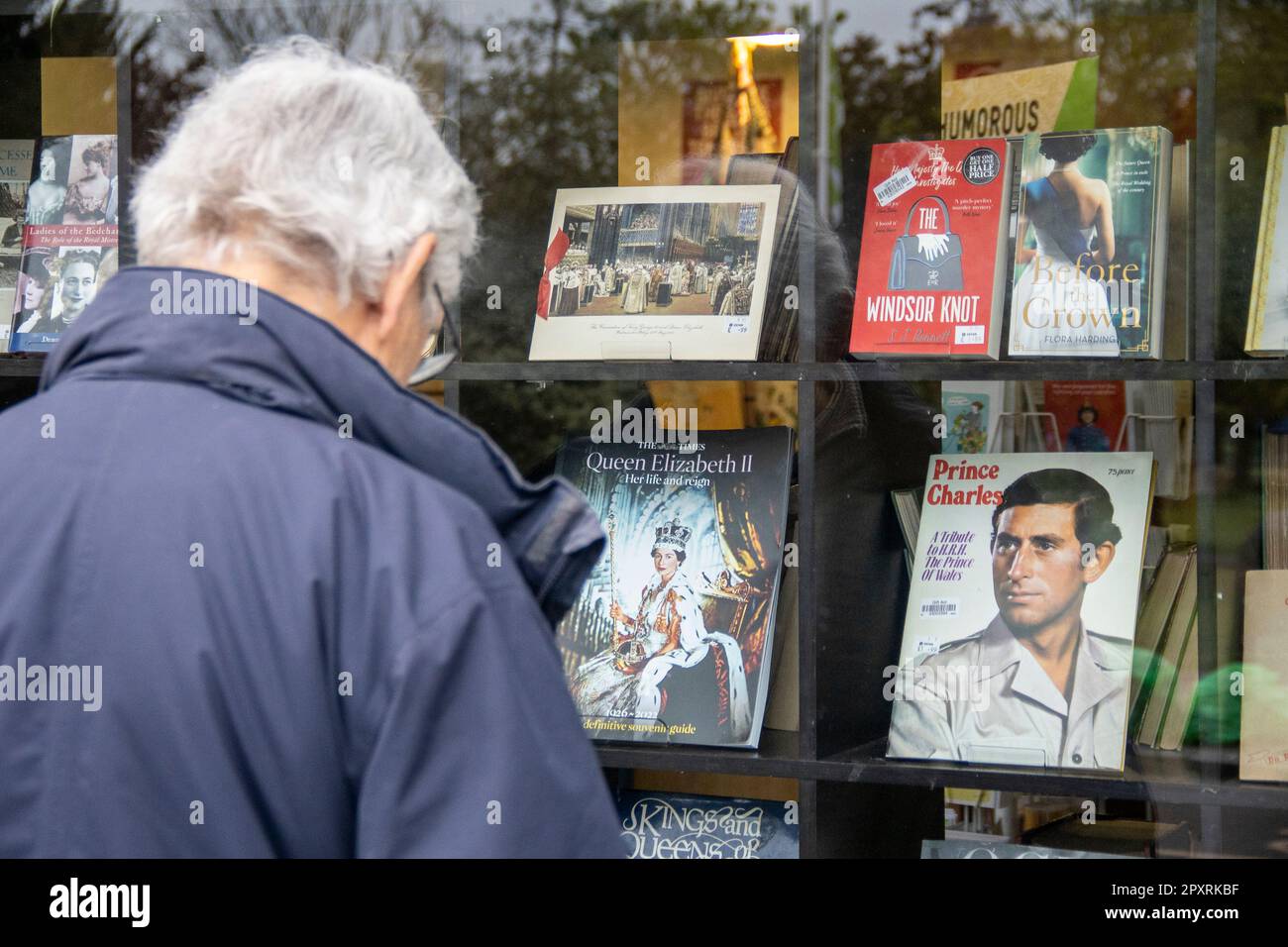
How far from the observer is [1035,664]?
7.06ft

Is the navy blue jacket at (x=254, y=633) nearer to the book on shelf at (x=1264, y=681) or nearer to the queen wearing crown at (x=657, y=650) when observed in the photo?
the queen wearing crown at (x=657, y=650)

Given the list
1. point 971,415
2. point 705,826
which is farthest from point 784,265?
point 705,826

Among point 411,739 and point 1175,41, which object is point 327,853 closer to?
point 411,739

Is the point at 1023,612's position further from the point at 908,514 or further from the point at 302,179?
the point at 302,179

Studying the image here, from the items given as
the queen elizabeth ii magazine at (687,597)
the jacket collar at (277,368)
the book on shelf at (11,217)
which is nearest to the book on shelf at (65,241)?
the book on shelf at (11,217)

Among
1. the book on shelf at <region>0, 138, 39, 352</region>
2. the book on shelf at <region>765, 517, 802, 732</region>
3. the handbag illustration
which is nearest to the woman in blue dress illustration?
the handbag illustration

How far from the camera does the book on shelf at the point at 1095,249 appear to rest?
2.12 meters

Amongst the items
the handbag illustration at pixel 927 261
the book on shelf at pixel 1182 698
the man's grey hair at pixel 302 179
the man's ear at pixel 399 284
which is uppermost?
the handbag illustration at pixel 927 261

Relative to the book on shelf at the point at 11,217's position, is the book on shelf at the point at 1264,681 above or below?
below

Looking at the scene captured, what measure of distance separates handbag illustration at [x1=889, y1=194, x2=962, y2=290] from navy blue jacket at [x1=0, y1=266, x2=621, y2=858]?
1364 mm

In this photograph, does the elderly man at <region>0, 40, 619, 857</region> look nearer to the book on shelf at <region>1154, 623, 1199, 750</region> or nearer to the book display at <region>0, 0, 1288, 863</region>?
the book display at <region>0, 0, 1288, 863</region>

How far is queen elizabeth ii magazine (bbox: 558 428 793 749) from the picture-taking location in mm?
2297

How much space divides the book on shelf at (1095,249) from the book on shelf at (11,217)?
1.95 metres
